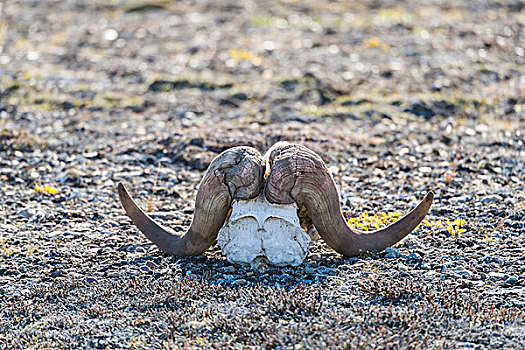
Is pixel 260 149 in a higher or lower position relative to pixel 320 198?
lower

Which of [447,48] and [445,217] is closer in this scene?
[445,217]

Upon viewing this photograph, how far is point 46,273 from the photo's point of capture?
7789 mm

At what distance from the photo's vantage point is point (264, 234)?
7.34 m

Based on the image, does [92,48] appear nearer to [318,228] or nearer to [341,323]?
[318,228]

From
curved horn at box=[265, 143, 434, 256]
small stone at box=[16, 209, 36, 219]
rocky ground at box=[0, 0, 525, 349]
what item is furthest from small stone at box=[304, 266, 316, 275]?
small stone at box=[16, 209, 36, 219]

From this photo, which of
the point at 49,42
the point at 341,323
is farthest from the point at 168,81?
the point at 341,323

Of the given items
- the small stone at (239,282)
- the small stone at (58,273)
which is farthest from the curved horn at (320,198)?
the small stone at (58,273)

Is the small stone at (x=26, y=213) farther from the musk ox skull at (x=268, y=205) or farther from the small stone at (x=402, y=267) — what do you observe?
the small stone at (x=402, y=267)

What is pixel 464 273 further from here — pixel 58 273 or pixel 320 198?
pixel 58 273

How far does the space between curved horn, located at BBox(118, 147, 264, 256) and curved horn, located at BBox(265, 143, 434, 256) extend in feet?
0.64

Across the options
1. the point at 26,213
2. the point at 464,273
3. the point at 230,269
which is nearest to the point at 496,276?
the point at 464,273

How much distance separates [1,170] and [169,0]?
16048 mm

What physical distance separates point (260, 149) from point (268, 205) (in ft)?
16.6

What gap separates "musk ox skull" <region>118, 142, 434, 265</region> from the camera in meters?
7.27
